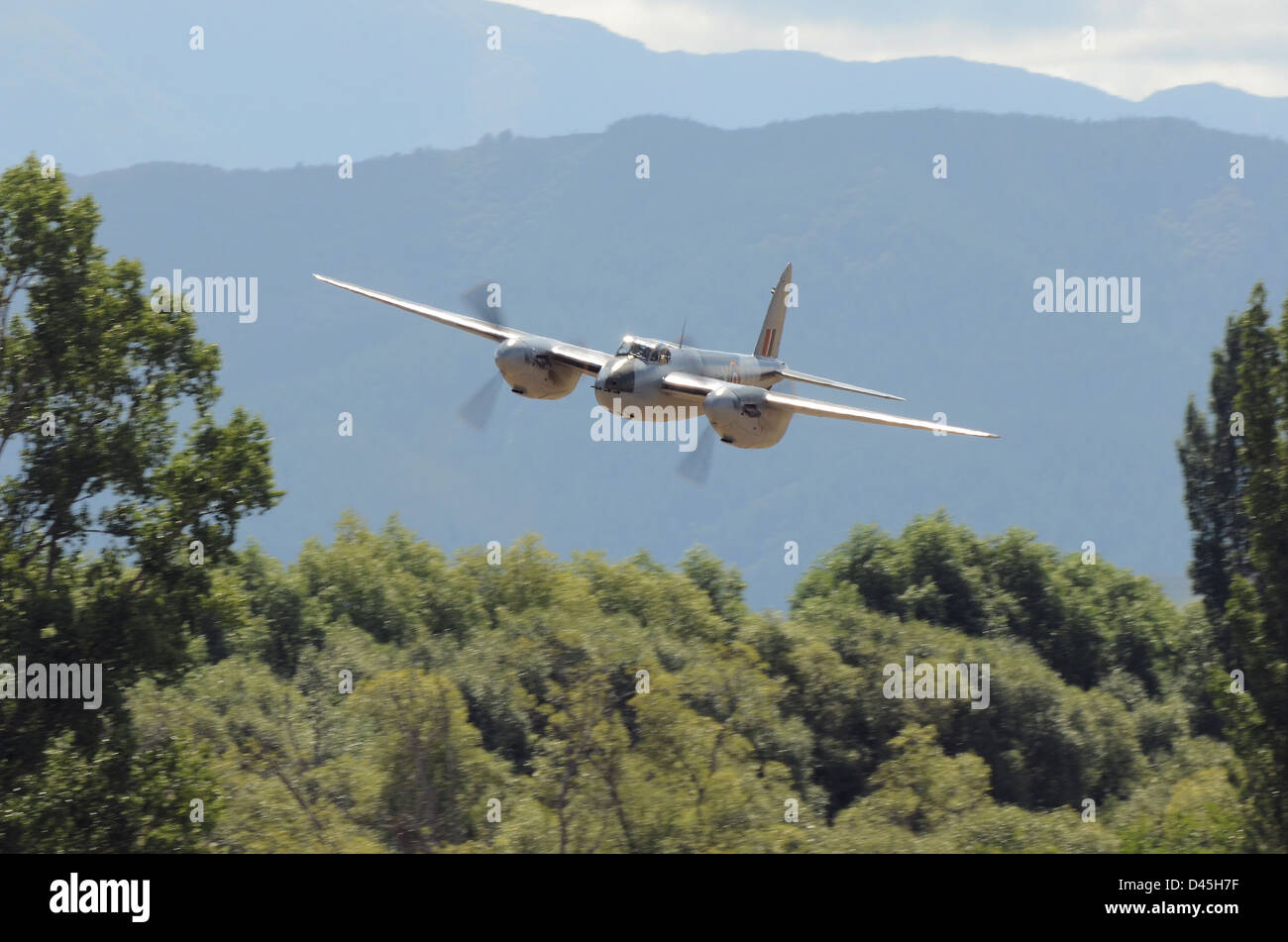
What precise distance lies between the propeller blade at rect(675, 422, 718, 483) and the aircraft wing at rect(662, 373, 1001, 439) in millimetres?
1185

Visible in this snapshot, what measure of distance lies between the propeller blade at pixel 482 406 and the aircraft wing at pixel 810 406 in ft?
20.3

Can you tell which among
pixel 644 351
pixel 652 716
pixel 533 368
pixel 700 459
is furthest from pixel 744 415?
pixel 652 716

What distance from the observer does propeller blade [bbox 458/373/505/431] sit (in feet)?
132

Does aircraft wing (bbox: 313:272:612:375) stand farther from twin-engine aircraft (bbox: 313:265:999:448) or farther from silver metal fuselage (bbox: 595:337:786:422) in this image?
silver metal fuselage (bbox: 595:337:786:422)

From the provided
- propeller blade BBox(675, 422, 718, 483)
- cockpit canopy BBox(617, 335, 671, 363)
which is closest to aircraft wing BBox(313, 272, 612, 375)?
cockpit canopy BBox(617, 335, 671, 363)

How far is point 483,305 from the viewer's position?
42.4 m

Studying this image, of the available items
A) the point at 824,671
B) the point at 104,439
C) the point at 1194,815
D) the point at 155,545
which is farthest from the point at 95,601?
the point at 1194,815

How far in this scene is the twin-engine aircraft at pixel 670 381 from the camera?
113ft

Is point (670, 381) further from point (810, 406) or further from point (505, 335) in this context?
point (505, 335)

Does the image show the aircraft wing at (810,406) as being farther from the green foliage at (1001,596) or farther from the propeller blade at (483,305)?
the green foliage at (1001,596)

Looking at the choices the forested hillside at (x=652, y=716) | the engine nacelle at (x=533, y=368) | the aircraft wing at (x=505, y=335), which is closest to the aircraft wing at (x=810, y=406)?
the aircraft wing at (x=505, y=335)

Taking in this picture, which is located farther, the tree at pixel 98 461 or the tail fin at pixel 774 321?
the tail fin at pixel 774 321

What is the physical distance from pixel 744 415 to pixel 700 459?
337 centimetres

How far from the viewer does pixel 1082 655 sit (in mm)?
77875
